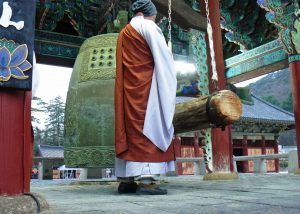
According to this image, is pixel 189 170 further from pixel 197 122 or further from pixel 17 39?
pixel 17 39

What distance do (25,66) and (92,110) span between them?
1869 millimetres

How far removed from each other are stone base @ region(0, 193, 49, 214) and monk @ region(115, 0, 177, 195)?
3.42 ft

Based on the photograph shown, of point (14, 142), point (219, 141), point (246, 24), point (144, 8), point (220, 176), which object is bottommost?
point (220, 176)

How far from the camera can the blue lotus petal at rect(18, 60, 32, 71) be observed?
1742 mm

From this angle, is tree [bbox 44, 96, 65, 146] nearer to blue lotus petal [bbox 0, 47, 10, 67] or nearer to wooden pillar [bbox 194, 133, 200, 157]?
wooden pillar [bbox 194, 133, 200, 157]

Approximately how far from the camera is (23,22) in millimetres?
1776

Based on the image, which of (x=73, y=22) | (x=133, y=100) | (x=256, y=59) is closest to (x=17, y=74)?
(x=133, y=100)

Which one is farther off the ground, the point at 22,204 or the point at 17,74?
the point at 17,74

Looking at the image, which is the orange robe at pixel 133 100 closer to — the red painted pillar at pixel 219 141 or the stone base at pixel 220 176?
the stone base at pixel 220 176

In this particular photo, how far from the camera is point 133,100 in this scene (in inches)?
108

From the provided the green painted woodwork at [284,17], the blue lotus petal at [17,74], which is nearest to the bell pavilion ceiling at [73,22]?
the green painted woodwork at [284,17]

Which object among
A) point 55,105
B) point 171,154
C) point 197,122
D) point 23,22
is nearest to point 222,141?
point 197,122

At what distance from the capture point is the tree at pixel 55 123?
127 feet

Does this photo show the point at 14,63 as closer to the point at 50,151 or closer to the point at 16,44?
the point at 16,44
